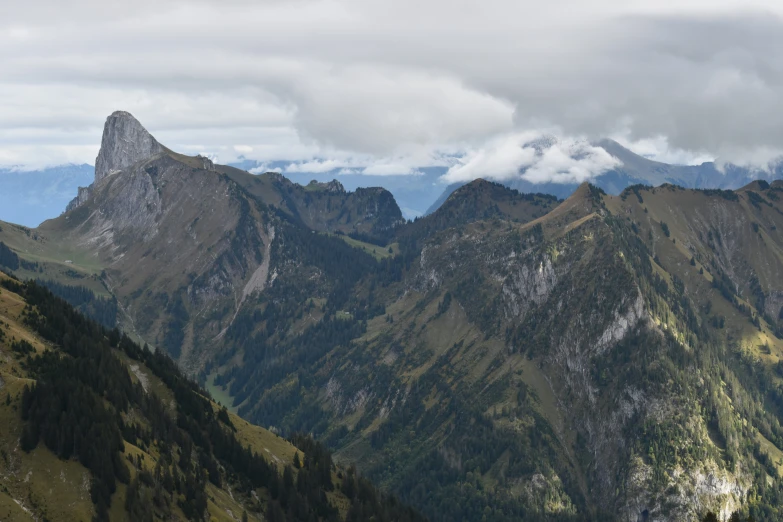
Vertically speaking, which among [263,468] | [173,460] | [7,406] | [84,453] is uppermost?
[7,406]

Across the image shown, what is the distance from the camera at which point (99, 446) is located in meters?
139

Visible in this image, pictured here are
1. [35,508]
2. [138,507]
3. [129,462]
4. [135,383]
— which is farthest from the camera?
[135,383]

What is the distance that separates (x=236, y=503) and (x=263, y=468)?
763 inches

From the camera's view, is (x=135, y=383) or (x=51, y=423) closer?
(x=51, y=423)

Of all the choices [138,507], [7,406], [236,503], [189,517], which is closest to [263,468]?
[236,503]

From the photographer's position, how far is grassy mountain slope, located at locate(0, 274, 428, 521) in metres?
131

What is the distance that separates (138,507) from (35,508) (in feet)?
62.2

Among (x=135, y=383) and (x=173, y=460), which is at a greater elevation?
(x=135, y=383)

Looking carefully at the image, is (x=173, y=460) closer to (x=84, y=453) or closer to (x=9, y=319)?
(x=84, y=453)

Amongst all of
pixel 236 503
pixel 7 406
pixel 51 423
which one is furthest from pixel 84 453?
pixel 236 503

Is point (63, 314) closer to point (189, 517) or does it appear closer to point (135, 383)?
point (135, 383)

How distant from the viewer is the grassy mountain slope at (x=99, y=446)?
→ 131m

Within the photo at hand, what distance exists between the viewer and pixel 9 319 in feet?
582

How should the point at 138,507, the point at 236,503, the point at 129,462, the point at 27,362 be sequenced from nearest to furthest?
the point at 138,507 → the point at 129,462 → the point at 27,362 → the point at 236,503
